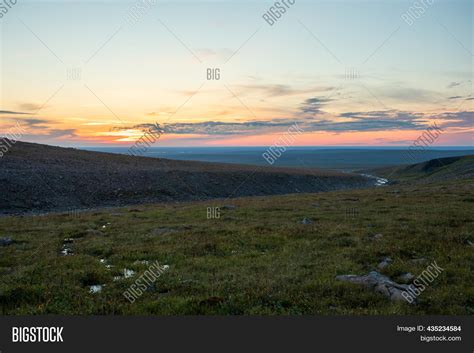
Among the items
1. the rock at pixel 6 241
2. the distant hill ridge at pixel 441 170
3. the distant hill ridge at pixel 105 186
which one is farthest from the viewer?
the distant hill ridge at pixel 441 170

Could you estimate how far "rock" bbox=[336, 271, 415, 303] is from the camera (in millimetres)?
11361

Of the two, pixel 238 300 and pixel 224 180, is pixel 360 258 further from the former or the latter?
pixel 224 180

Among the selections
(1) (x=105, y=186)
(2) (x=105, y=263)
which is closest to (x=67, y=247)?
(2) (x=105, y=263)

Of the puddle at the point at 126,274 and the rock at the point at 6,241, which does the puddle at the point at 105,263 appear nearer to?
the puddle at the point at 126,274

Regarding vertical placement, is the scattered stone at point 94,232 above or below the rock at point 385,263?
above

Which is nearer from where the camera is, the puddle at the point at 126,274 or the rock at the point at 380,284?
the rock at the point at 380,284

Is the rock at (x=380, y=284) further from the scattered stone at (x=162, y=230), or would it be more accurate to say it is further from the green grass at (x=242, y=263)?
the scattered stone at (x=162, y=230)

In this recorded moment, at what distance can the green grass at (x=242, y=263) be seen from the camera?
11016mm

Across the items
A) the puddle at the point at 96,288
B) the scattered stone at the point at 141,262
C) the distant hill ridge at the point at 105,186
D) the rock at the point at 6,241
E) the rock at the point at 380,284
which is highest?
the distant hill ridge at the point at 105,186

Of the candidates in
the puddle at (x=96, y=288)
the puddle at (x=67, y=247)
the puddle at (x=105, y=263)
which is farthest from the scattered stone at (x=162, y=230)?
the puddle at (x=96, y=288)

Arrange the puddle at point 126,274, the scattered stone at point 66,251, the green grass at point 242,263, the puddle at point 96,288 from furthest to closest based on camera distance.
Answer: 1. the scattered stone at point 66,251
2. the puddle at point 126,274
3. the puddle at point 96,288
4. the green grass at point 242,263

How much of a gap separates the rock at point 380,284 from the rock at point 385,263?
40.8 inches

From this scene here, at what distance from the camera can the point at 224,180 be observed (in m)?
71.8

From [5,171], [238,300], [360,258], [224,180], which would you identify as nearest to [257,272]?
[238,300]
